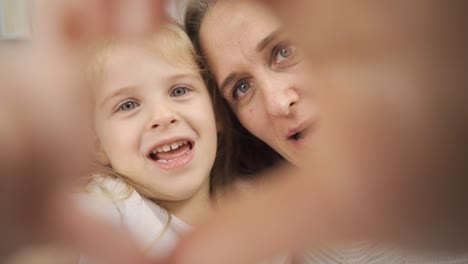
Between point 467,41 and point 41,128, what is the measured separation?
0.28 m

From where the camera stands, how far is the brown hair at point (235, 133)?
0.41 metres

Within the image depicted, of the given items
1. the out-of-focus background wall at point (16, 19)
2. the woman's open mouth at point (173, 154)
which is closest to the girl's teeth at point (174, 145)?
the woman's open mouth at point (173, 154)

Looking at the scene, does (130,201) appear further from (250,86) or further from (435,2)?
(435,2)

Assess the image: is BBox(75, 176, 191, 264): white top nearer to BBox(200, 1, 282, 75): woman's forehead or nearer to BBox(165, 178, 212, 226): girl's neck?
BBox(165, 178, 212, 226): girl's neck

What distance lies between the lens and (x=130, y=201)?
1.31 ft

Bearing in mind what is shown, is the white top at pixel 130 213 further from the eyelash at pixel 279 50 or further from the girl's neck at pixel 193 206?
the eyelash at pixel 279 50

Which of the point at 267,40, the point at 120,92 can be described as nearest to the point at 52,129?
the point at 120,92

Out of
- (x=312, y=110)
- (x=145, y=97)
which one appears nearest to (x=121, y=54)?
(x=145, y=97)

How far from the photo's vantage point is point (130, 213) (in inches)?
15.7

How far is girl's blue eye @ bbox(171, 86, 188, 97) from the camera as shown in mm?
397

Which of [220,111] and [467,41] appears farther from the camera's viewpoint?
[220,111]

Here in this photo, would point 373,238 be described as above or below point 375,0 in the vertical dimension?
below

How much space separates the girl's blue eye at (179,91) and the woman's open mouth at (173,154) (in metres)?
0.03

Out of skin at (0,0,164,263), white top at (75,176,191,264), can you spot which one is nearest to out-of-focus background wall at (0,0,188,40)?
skin at (0,0,164,263)
